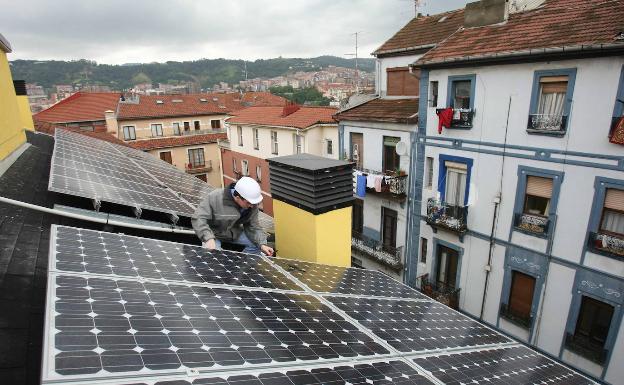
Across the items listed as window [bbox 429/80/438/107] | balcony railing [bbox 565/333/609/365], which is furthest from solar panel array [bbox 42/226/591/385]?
window [bbox 429/80/438/107]

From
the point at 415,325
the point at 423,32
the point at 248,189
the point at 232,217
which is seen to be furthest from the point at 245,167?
the point at 415,325

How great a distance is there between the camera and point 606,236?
12.3m

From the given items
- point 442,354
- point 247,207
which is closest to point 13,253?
point 247,207

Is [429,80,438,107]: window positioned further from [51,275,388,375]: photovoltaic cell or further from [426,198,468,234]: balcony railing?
[51,275,388,375]: photovoltaic cell

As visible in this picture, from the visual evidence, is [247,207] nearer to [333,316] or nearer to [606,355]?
[333,316]

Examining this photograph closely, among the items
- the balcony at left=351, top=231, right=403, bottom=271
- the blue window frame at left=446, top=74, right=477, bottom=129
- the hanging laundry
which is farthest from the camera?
the balcony at left=351, top=231, right=403, bottom=271

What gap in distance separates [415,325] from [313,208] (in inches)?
124

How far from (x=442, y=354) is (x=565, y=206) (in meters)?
11.1

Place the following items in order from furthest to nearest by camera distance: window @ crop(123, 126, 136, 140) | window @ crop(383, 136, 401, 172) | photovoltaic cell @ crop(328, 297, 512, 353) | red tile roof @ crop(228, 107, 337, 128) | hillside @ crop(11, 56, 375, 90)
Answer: hillside @ crop(11, 56, 375, 90)
window @ crop(123, 126, 136, 140)
red tile roof @ crop(228, 107, 337, 128)
window @ crop(383, 136, 401, 172)
photovoltaic cell @ crop(328, 297, 512, 353)

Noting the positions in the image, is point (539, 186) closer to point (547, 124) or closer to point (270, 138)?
point (547, 124)

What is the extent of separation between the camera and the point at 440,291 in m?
18.7

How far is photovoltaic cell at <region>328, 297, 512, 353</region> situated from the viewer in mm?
5363

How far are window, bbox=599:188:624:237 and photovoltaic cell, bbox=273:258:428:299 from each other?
8.81 metres

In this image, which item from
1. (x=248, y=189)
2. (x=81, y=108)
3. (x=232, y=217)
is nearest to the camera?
(x=248, y=189)
